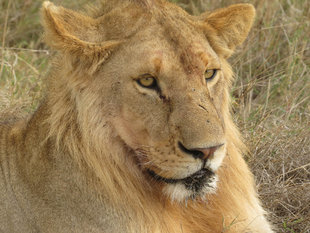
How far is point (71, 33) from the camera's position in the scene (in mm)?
3102

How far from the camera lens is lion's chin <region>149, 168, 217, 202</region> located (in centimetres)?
298

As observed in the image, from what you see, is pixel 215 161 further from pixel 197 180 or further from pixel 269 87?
pixel 269 87

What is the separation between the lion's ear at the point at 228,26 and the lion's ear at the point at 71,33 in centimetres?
64

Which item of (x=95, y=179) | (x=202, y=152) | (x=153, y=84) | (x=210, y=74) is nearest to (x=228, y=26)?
(x=210, y=74)

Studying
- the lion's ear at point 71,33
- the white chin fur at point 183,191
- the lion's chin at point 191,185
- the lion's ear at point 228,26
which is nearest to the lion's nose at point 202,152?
the lion's chin at point 191,185

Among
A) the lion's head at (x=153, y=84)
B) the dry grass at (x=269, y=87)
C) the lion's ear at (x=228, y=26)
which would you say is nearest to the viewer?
the lion's head at (x=153, y=84)

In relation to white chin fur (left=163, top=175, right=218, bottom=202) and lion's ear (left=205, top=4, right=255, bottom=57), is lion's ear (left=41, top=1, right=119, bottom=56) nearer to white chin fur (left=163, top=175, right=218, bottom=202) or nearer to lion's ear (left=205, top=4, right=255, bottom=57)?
lion's ear (left=205, top=4, right=255, bottom=57)

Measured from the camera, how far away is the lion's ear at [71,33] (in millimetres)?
2994

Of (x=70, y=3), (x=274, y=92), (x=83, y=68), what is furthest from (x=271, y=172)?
(x=70, y=3)

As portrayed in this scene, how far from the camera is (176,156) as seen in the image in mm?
2922

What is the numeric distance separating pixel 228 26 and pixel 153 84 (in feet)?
2.52

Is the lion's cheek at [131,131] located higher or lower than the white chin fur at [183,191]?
higher

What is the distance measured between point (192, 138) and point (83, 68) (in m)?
0.73

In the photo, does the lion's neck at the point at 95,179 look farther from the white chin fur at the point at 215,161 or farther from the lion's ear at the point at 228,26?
the lion's ear at the point at 228,26
